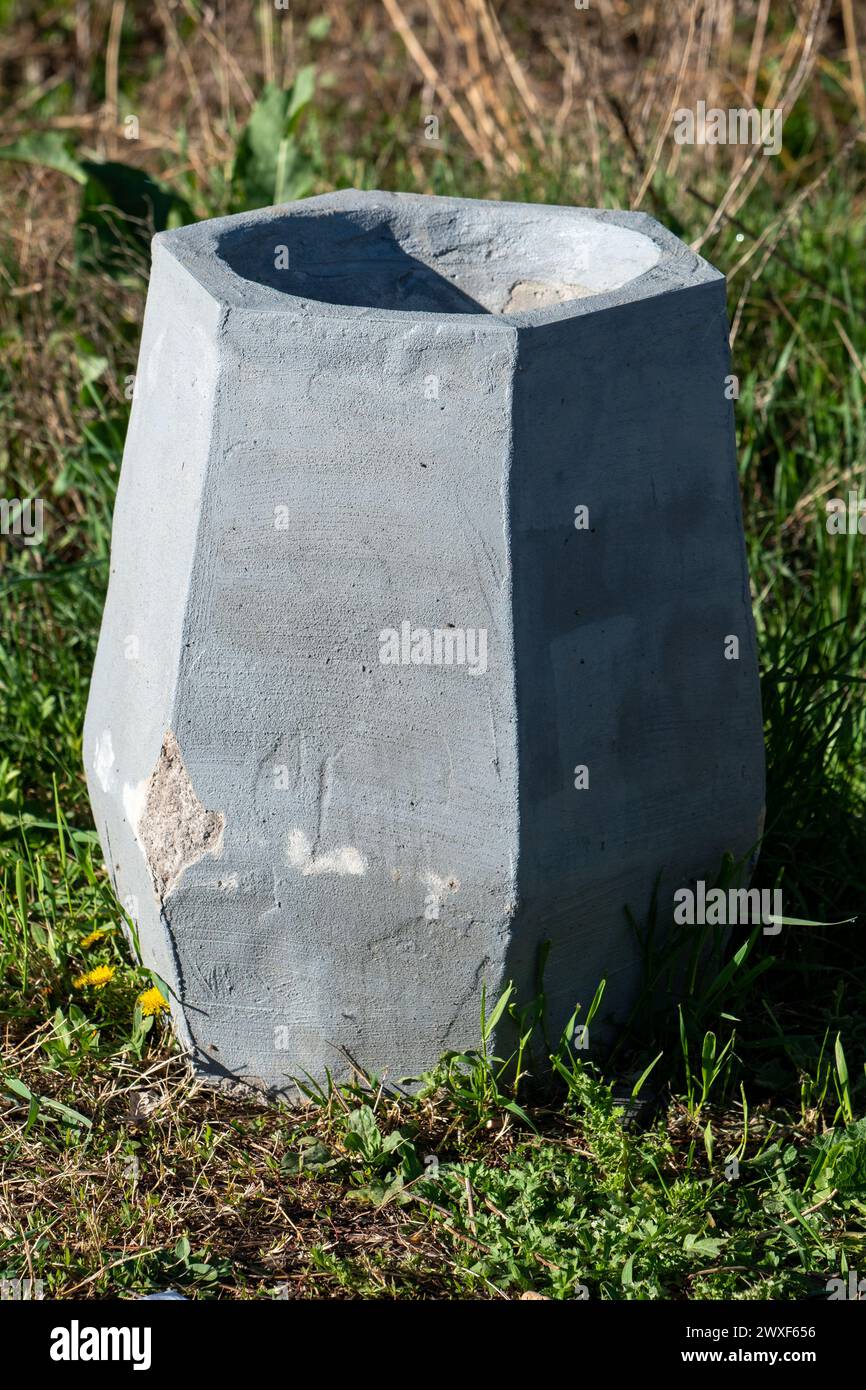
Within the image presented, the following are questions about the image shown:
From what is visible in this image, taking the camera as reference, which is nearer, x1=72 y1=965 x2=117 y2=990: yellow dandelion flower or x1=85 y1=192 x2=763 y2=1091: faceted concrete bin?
x1=85 y1=192 x2=763 y2=1091: faceted concrete bin

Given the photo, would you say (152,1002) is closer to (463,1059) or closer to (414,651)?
(463,1059)

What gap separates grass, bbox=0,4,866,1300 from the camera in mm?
2082

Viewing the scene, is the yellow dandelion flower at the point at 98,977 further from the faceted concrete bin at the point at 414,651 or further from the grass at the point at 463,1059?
the faceted concrete bin at the point at 414,651

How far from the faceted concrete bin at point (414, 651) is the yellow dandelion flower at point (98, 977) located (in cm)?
18

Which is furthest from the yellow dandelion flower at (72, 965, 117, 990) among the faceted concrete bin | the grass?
the faceted concrete bin

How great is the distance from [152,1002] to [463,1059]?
544 mm

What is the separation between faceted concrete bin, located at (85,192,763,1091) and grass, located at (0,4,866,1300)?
15 cm

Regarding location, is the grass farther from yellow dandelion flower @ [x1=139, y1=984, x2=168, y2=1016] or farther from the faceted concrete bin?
the faceted concrete bin

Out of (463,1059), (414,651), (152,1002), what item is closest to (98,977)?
(152,1002)

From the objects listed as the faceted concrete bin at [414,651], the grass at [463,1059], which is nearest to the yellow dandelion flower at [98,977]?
the grass at [463,1059]

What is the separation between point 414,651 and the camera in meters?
2.04

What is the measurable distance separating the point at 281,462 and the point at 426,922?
700mm

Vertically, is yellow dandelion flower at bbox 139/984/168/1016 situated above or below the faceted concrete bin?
below

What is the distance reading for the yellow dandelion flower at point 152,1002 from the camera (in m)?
2.41
